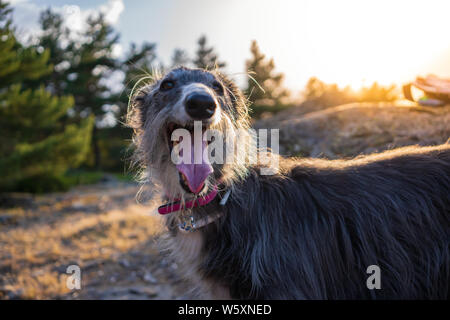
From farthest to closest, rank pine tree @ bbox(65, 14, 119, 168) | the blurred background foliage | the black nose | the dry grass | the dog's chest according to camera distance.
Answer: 1. pine tree @ bbox(65, 14, 119, 168)
2. the blurred background foliage
3. the dry grass
4. the dog's chest
5. the black nose

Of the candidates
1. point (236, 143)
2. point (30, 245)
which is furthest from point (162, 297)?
point (30, 245)

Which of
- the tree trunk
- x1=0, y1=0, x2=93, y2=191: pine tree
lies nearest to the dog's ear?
x1=0, y1=0, x2=93, y2=191: pine tree

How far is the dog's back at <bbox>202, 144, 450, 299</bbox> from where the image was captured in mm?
2604

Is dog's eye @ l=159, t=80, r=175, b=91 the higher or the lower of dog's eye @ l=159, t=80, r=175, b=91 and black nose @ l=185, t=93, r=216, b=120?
the higher

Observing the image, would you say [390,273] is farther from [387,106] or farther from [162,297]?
[387,106]

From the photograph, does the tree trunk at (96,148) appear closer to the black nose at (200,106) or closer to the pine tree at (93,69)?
the pine tree at (93,69)

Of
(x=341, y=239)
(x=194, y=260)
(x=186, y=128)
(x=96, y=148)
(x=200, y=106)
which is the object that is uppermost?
(x=96, y=148)

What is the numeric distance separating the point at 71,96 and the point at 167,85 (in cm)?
1749

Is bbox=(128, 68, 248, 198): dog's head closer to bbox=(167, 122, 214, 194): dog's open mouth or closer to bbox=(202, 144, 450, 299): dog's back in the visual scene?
bbox=(167, 122, 214, 194): dog's open mouth

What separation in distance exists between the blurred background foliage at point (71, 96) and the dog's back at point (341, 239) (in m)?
1.51

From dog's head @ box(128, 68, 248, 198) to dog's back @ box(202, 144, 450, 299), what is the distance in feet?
1.39

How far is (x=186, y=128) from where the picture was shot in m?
2.80

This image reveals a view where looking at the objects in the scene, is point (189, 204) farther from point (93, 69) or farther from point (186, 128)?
point (93, 69)

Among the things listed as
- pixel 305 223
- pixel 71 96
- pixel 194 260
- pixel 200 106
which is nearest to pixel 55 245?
pixel 194 260
